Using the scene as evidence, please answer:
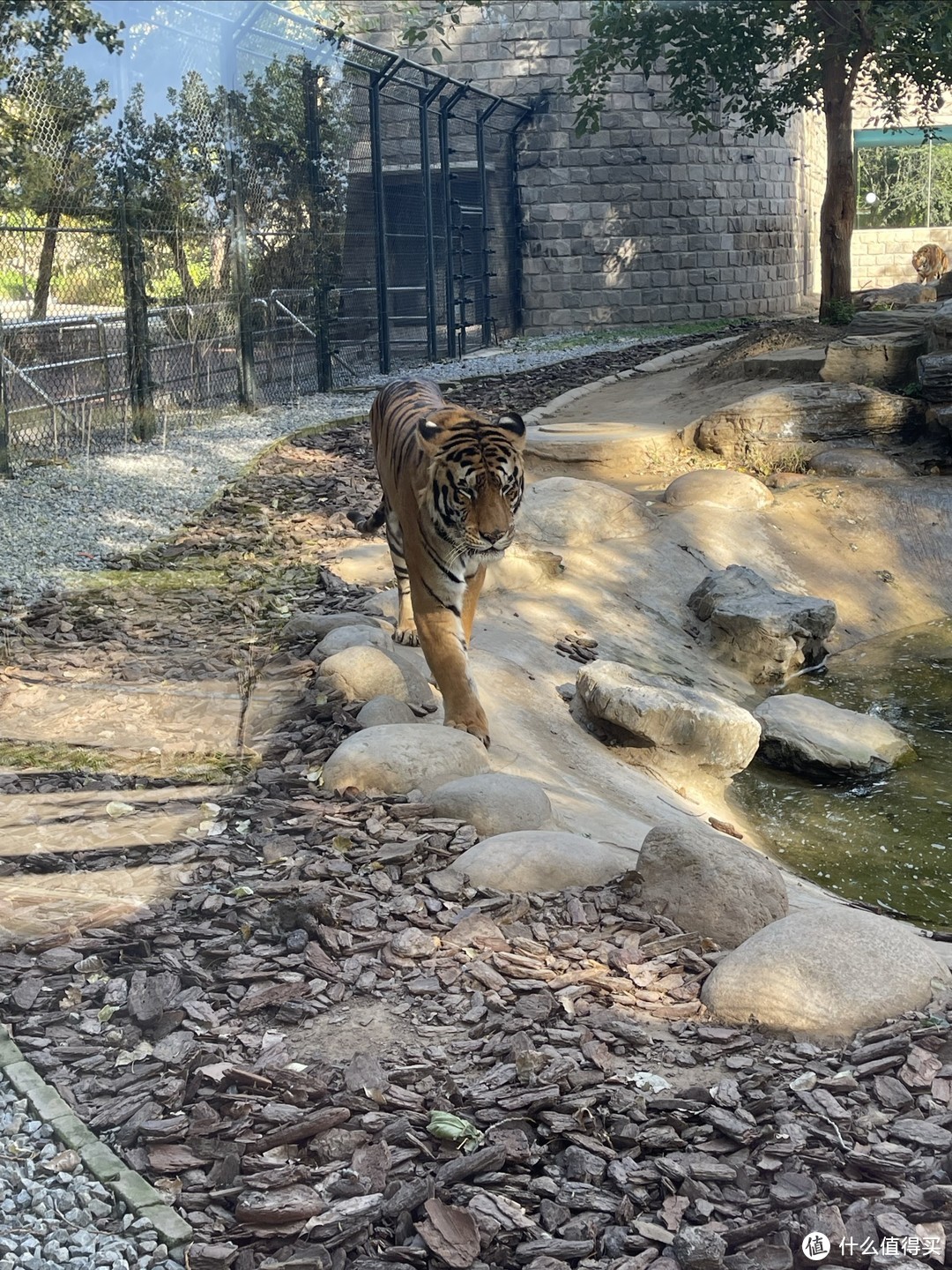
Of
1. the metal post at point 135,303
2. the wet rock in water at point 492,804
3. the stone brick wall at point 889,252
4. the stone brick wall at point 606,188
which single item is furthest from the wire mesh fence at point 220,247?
the stone brick wall at point 889,252

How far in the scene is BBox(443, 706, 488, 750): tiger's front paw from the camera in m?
5.01

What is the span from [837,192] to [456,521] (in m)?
12.0

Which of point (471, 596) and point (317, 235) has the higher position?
point (317, 235)

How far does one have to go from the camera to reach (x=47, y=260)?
10633 mm

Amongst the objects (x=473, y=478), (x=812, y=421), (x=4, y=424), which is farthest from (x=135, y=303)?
(x=473, y=478)

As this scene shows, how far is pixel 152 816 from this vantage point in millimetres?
4297

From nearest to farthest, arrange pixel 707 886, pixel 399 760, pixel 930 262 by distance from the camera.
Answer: pixel 707 886
pixel 399 760
pixel 930 262

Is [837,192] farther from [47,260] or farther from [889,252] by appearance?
[889,252]

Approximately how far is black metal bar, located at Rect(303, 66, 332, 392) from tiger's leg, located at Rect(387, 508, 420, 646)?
33.0 feet

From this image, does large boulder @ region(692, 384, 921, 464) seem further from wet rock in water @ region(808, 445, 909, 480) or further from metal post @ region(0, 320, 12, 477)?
metal post @ region(0, 320, 12, 477)

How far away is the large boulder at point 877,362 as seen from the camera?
12.0 metres

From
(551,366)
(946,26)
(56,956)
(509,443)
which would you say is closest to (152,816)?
(56,956)

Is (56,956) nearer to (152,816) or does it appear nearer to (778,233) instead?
(152,816)

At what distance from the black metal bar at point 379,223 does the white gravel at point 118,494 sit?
104 inches
